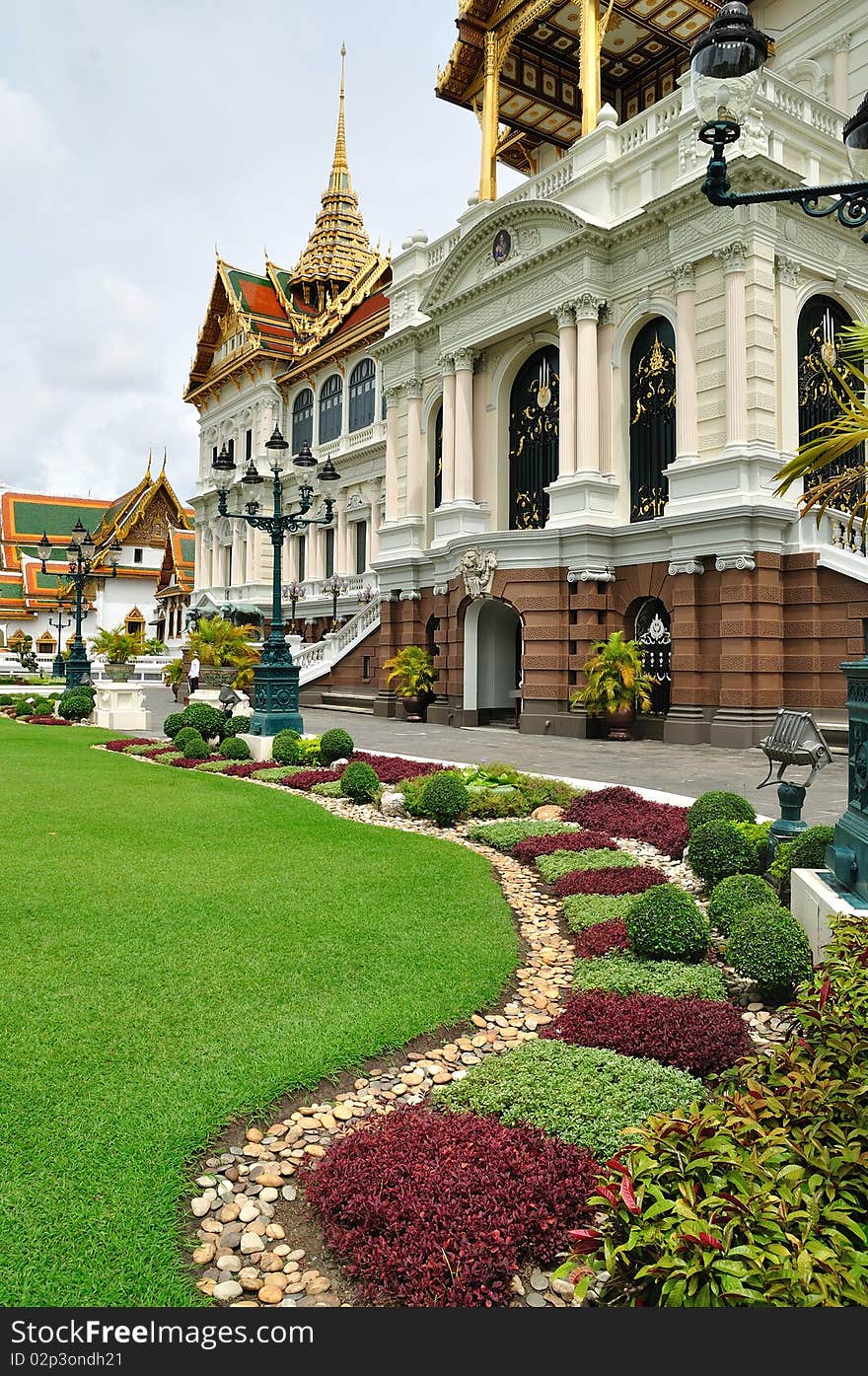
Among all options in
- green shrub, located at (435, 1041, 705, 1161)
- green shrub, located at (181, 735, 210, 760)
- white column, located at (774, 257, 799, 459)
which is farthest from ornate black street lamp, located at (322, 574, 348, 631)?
green shrub, located at (435, 1041, 705, 1161)

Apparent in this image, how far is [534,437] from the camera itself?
2477 cm

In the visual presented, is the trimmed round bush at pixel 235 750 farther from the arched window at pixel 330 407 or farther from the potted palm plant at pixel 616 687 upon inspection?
the arched window at pixel 330 407

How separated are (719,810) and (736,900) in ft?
8.04

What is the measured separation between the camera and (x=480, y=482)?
25.7 m

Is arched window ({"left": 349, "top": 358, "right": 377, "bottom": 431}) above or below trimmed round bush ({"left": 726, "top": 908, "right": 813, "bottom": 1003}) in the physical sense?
above

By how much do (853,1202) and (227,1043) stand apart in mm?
2830

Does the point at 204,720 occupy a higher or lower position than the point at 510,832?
higher

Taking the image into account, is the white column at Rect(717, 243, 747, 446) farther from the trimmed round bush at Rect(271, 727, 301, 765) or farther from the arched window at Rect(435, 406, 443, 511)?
the arched window at Rect(435, 406, 443, 511)

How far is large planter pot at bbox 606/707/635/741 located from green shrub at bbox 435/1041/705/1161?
53.4 ft

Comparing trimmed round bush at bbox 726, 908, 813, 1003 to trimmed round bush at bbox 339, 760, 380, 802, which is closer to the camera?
trimmed round bush at bbox 726, 908, 813, 1003

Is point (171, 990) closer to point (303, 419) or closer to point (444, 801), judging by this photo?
point (444, 801)

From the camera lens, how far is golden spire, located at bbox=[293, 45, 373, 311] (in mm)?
51469

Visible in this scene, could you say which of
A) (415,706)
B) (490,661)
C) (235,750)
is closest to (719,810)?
(235,750)

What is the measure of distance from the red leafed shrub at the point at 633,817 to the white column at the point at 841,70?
21.9 m
